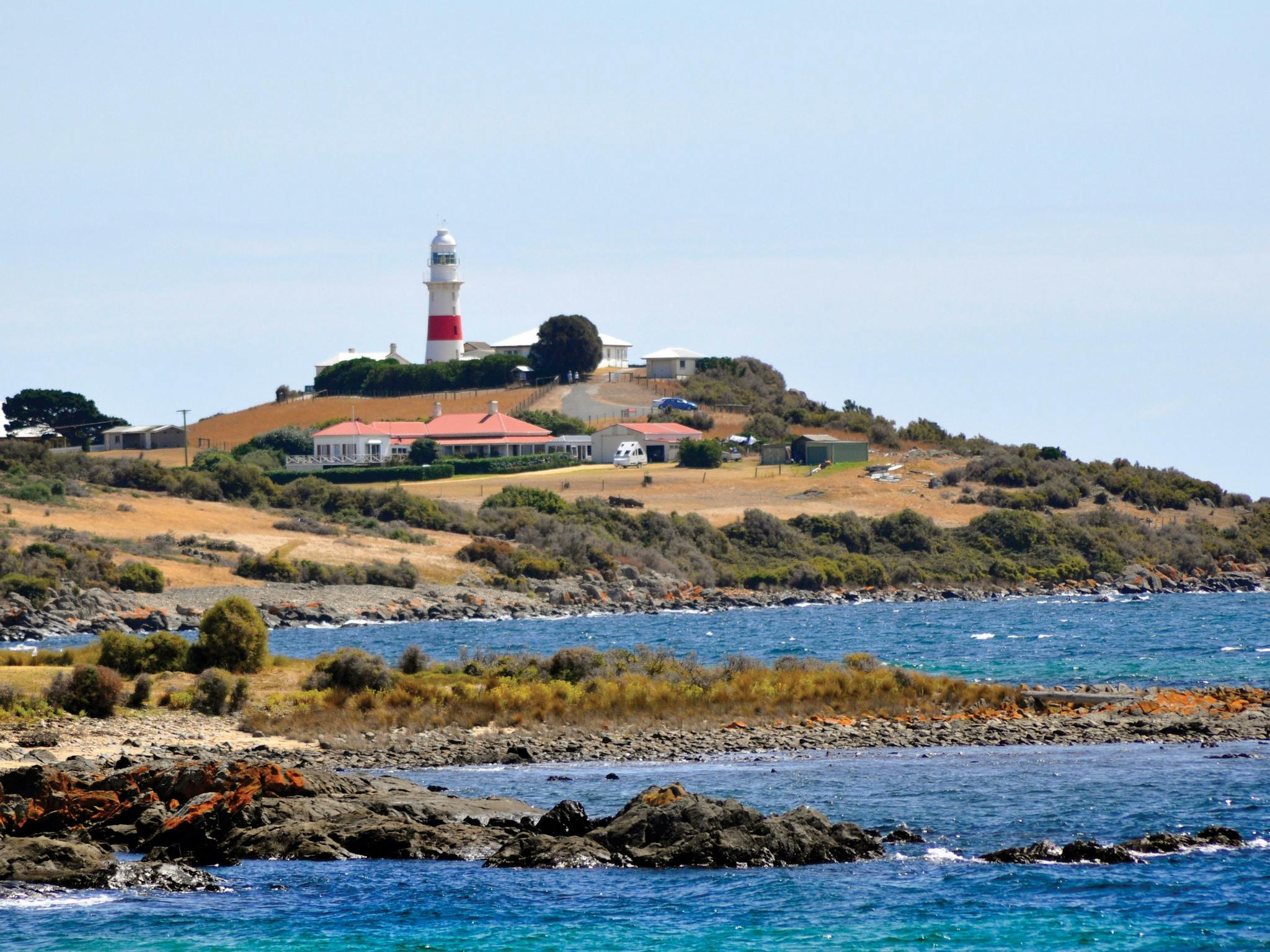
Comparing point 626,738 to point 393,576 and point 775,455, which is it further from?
point 775,455

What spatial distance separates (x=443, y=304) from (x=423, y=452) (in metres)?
24.5

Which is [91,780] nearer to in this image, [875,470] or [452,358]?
Answer: [875,470]

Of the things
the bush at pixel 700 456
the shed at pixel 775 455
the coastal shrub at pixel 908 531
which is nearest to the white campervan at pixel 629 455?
the bush at pixel 700 456

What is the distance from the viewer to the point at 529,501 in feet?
275

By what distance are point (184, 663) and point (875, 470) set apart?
6864 cm

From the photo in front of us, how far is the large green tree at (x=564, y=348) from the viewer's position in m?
124

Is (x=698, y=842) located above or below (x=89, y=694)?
below

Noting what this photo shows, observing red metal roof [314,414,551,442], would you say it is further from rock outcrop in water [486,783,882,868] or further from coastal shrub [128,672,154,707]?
rock outcrop in water [486,783,882,868]

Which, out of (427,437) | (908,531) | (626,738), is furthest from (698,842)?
(427,437)

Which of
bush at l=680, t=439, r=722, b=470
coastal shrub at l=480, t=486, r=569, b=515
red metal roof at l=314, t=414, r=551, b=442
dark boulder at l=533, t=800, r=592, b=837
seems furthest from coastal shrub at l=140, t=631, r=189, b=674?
red metal roof at l=314, t=414, r=551, b=442

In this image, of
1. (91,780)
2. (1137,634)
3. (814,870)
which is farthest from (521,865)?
(1137,634)

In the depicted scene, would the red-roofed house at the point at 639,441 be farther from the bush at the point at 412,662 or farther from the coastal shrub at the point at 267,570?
the bush at the point at 412,662

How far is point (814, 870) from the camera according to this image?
675 inches

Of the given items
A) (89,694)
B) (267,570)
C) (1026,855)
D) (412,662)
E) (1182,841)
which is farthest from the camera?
(267,570)
